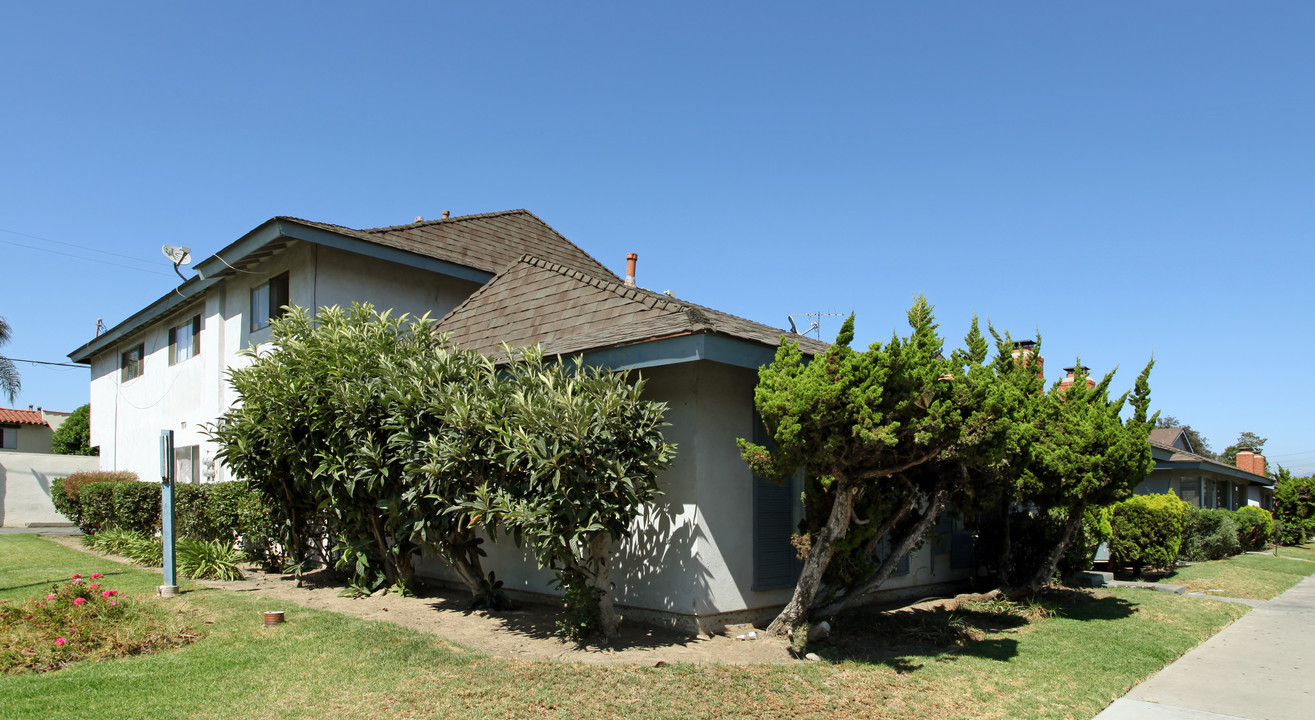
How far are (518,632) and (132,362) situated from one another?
19.2 meters

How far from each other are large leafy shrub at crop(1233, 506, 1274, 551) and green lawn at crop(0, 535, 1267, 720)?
59.3 feet

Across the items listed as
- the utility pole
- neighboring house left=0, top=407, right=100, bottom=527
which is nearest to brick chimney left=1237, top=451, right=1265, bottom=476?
the utility pole

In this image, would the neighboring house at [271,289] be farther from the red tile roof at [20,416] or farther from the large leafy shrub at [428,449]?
the red tile roof at [20,416]

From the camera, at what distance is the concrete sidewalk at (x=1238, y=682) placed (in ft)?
20.7

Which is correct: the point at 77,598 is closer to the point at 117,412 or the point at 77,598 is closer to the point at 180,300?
the point at 180,300

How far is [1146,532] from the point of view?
14.9 metres

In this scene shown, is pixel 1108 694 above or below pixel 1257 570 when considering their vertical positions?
above

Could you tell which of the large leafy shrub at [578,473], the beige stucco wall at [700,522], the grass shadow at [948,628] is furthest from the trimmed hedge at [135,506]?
the grass shadow at [948,628]

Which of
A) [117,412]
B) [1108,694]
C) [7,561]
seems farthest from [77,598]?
[117,412]

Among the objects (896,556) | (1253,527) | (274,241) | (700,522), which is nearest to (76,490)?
(274,241)

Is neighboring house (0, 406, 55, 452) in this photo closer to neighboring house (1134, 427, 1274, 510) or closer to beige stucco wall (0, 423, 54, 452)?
beige stucco wall (0, 423, 54, 452)

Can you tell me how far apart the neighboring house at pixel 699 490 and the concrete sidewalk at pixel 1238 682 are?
3.39m

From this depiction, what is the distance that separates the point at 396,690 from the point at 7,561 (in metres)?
12.4

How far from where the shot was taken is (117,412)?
22.4 metres
